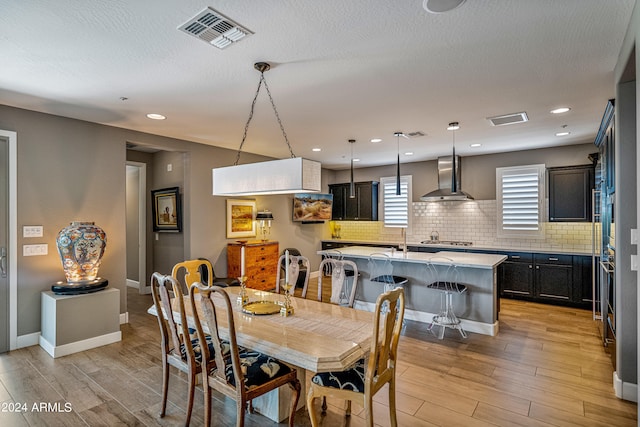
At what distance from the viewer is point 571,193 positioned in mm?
5594

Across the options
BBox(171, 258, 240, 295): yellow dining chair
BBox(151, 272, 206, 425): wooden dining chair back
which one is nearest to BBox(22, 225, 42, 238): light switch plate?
BBox(171, 258, 240, 295): yellow dining chair

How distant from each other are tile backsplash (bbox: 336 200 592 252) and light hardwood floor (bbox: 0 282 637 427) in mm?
2113

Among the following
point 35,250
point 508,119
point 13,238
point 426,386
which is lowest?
point 426,386

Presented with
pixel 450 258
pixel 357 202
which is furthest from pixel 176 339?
pixel 357 202

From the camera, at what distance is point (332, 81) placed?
3.04 meters

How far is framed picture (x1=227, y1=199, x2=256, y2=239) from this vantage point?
240 inches

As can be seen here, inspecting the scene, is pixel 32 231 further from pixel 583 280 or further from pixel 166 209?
pixel 583 280

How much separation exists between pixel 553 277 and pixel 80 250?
658cm

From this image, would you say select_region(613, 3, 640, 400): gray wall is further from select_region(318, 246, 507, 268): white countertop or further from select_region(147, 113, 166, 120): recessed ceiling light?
select_region(147, 113, 166, 120): recessed ceiling light

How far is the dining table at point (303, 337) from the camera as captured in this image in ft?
6.00

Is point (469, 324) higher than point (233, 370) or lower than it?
lower

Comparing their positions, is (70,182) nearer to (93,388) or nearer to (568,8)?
(93,388)

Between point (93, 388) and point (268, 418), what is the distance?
159 cm

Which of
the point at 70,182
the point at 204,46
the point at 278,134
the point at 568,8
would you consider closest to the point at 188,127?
the point at 278,134
